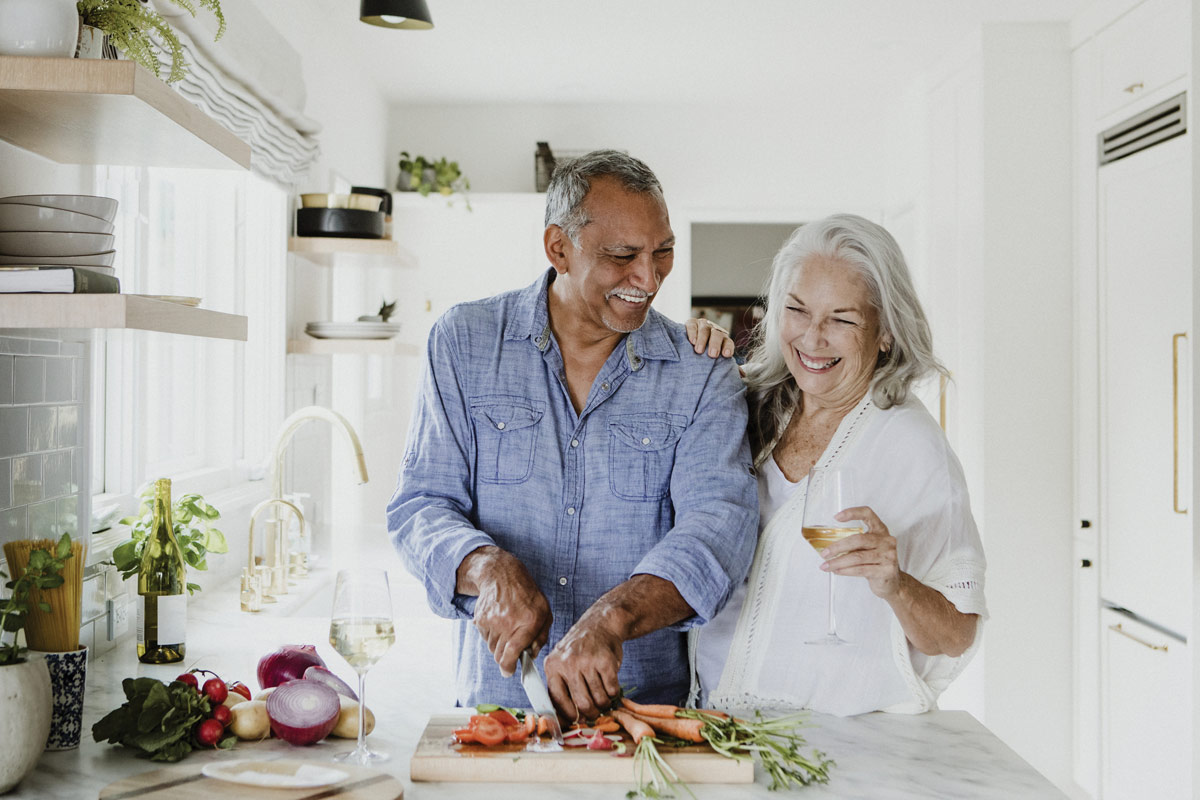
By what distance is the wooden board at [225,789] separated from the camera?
111cm

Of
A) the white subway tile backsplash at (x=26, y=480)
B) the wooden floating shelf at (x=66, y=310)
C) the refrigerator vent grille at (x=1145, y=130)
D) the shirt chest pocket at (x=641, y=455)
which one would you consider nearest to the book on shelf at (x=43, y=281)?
the wooden floating shelf at (x=66, y=310)

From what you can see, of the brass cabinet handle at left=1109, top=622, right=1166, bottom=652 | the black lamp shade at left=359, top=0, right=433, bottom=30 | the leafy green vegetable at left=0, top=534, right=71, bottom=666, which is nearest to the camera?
the leafy green vegetable at left=0, top=534, right=71, bottom=666

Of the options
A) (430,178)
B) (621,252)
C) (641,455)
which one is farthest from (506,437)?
(430,178)

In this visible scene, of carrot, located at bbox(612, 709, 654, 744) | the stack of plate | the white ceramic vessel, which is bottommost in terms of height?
carrot, located at bbox(612, 709, 654, 744)

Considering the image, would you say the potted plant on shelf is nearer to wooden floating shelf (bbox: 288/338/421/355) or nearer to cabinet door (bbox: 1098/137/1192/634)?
wooden floating shelf (bbox: 288/338/421/355)

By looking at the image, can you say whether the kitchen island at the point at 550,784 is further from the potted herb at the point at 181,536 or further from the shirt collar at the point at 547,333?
the shirt collar at the point at 547,333

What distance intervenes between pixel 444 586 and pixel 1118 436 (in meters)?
2.86

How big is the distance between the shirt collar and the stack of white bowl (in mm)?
627

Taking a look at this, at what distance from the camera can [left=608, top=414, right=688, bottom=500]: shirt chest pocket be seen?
1679 millimetres

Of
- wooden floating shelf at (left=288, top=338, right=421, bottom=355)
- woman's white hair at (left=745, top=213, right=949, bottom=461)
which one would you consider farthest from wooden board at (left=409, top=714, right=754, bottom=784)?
wooden floating shelf at (left=288, top=338, right=421, bottom=355)

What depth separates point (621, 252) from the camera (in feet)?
5.43

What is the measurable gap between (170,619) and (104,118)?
0.97 m

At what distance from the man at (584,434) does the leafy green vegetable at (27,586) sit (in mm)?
474

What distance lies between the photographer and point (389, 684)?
1.81 metres
